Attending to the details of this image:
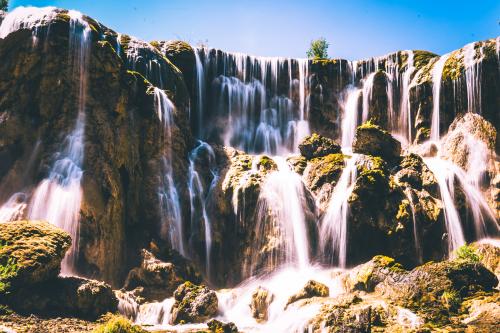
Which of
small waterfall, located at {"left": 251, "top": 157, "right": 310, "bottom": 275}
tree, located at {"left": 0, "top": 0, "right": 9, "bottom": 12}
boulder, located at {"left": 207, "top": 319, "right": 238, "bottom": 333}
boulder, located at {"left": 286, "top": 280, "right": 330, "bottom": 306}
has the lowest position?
boulder, located at {"left": 207, "top": 319, "right": 238, "bottom": 333}

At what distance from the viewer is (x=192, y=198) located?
1168 inches

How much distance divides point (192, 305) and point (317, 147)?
15.8 m

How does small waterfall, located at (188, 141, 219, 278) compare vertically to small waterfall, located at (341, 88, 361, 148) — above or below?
below

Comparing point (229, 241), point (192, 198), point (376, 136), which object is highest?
point (376, 136)

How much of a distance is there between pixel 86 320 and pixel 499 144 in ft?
95.8

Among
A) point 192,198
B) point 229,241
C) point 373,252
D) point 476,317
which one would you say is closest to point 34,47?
point 192,198

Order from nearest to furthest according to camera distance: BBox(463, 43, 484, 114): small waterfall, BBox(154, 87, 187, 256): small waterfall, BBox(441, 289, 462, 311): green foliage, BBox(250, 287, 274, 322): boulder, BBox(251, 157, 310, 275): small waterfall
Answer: BBox(441, 289, 462, 311): green foliage → BBox(250, 287, 274, 322): boulder → BBox(251, 157, 310, 275): small waterfall → BBox(154, 87, 187, 256): small waterfall → BBox(463, 43, 484, 114): small waterfall

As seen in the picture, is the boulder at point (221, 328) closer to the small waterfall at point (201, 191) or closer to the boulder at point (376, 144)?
the small waterfall at point (201, 191)

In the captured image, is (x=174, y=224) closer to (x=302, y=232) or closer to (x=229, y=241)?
(x=229, y=241)

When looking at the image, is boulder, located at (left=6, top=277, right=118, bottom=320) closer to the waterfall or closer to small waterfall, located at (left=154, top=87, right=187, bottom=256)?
small waterfall, located at (left=154, top=87, right=187, bottom=256)

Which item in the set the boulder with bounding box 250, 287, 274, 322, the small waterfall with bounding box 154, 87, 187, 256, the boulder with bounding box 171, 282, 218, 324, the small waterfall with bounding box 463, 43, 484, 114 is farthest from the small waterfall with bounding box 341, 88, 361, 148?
the boulder with bounding box 171, 282, 218, 324

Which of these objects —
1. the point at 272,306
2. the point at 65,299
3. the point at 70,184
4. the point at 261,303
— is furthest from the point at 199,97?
the point at 65,299

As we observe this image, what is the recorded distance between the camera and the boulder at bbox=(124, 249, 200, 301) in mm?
23156

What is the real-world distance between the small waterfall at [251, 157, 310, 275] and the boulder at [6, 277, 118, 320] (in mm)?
10279
